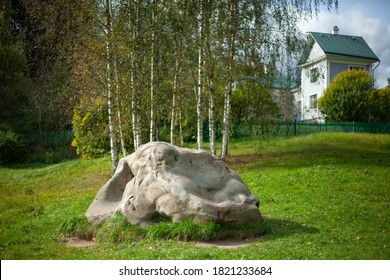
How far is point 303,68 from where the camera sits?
53.6 feet

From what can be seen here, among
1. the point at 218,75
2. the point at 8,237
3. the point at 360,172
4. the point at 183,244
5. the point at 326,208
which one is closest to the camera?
the point at 183,244

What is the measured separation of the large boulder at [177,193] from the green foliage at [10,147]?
45.1 ft

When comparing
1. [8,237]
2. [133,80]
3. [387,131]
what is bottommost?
[8,237]

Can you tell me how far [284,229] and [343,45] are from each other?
767 cm

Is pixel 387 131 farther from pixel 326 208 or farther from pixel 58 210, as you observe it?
pixel 58 210

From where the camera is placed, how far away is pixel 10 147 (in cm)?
2264

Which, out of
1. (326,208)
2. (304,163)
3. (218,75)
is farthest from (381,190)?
(218,75)

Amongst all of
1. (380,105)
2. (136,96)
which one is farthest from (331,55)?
(136,96)

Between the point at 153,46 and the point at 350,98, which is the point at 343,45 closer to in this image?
the point at 153,46

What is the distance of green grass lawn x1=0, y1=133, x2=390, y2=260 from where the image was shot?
26.3 ft

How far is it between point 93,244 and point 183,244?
197 centimetres

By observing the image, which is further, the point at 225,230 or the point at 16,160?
the point at 16,160

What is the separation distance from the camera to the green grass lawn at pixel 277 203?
8.01 metres

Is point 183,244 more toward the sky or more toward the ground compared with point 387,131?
more toward the ground
